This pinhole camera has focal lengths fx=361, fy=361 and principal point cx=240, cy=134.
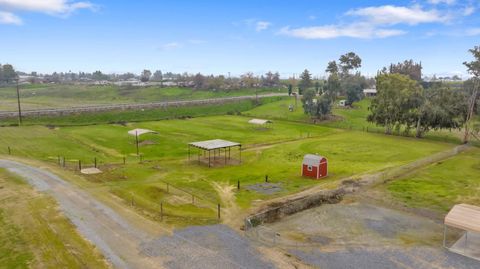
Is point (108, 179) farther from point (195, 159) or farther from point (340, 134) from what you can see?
point (340, 134)

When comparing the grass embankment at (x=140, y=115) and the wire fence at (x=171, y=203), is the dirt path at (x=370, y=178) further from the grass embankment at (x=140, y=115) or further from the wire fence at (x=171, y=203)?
the grass embankment at (x=140, y=115)

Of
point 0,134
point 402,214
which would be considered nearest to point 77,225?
point 402,214

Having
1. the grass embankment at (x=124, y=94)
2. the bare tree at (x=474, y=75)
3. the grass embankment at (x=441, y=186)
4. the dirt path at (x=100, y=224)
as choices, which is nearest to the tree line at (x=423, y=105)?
the bare tree at (x=474, y=75)

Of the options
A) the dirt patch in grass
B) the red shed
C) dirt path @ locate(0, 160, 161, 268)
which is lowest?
the dirt patch in grass

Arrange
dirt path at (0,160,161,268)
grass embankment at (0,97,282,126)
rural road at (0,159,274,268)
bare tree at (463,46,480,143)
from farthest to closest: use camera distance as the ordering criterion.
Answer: grass embankment at (0,97,282,126) < bare tree at (463,46,480,143) < dirt path at (0,160,161,268) < rural road at (0,159,274,268)

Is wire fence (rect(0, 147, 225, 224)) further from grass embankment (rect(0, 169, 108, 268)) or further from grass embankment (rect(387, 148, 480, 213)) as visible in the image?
grass embankment (rect(387, 148, 480, 213))

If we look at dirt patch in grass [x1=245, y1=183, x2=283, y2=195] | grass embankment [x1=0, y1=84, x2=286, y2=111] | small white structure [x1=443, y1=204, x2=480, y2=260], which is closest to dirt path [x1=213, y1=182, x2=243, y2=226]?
dirt patch in grass [x1=245, y1=183, x2=283, y2=195]
